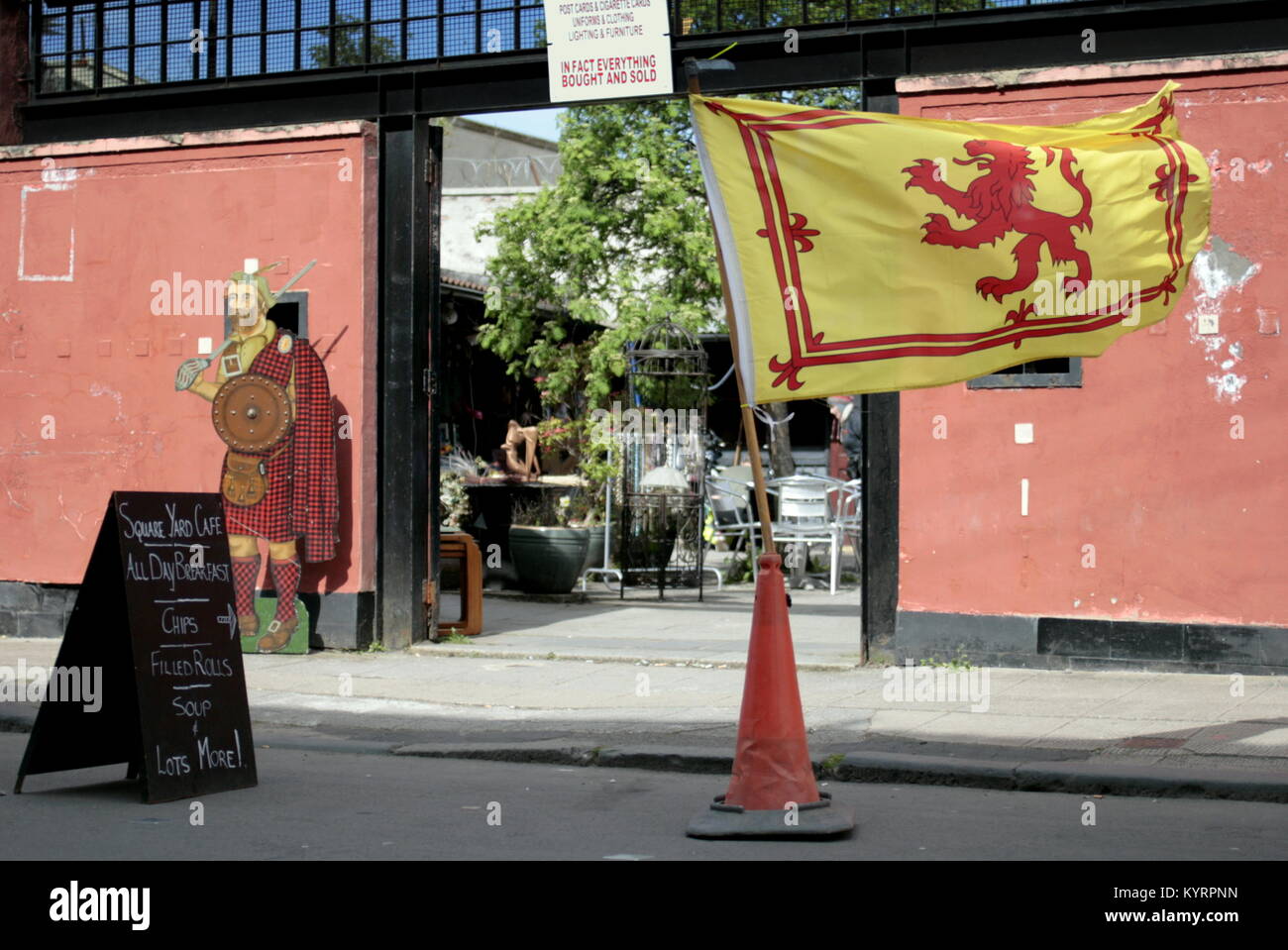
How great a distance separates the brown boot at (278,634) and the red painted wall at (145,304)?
0.42 meters

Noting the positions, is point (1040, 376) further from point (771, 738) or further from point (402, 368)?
point (771, 738)

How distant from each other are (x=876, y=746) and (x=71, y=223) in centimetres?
824

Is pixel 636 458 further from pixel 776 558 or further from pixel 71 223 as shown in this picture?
pixel 776 558

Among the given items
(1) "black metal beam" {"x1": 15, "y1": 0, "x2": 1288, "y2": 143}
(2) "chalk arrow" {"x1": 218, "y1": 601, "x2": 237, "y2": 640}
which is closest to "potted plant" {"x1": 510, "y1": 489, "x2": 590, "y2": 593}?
(1) "black metal beam" {"x1": 15, "y1": 0, "x2": 1288, "y2": 143}

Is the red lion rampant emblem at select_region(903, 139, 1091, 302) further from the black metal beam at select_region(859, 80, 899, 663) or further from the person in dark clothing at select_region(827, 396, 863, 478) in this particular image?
the person in dark clothing at select_region(827, 396, 863, 478)

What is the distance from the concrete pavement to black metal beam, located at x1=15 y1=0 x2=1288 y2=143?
4.09 m

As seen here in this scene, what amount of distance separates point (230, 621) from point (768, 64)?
19.1 feet

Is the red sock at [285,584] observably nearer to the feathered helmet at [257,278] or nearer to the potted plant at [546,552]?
the feathered helmet at [257,278]

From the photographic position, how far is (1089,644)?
1002 cm

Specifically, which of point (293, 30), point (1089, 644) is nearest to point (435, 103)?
point (293, 30)

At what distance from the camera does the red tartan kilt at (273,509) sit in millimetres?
11375

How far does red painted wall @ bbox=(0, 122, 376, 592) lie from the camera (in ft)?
38.3

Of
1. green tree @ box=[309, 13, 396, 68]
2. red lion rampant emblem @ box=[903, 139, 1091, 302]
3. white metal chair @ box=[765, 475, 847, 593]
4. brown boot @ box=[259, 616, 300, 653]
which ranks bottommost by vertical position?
brown boot @ box=[259, 616, 300, 653]
